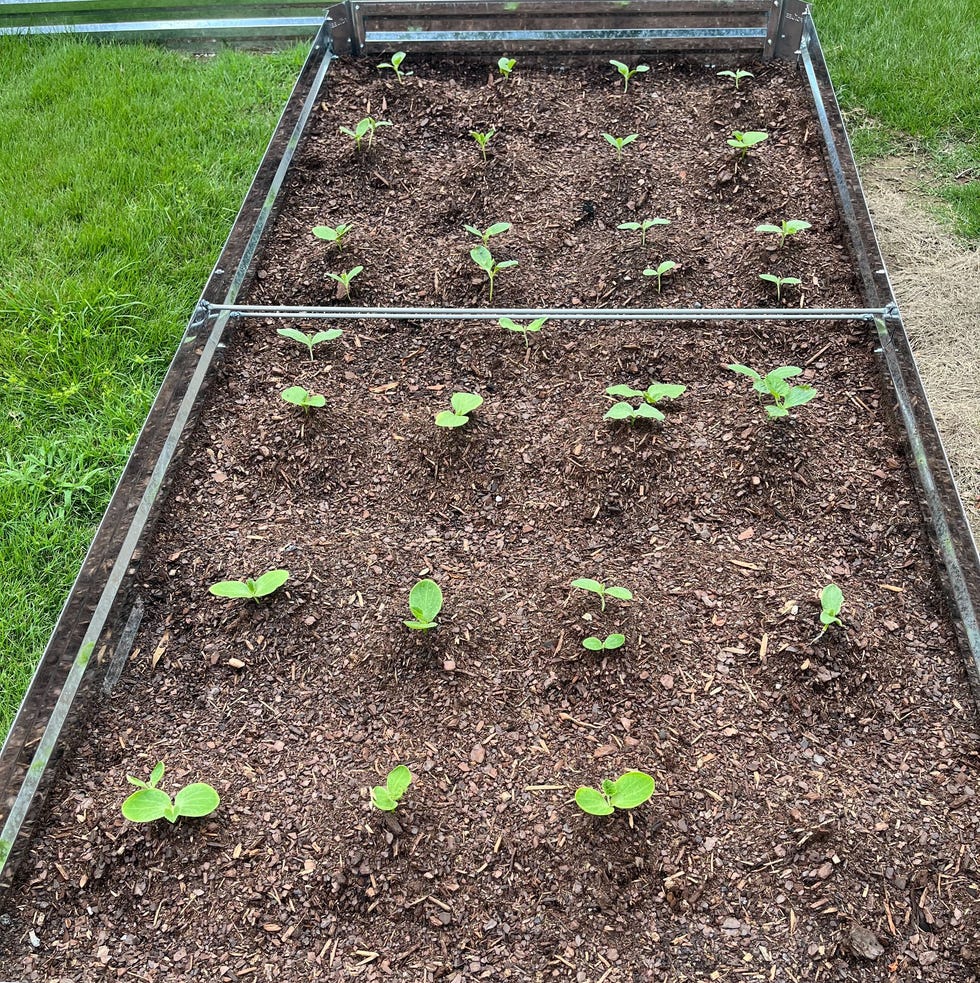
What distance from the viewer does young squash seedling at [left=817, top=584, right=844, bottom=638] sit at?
2041 mm

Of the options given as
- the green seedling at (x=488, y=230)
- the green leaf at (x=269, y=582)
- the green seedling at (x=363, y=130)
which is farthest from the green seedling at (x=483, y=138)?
the green leaf at (x=269, y=582)

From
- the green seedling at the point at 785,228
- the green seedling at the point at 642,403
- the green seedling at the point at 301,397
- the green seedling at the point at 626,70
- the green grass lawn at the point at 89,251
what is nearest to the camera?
the green seedling at the point at 642,403

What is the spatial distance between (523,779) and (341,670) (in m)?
0.49

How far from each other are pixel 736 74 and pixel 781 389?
1.95 metres

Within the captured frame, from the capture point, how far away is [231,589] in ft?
7.11

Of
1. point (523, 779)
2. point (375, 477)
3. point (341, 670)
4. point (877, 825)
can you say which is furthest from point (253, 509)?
point (877, 825)

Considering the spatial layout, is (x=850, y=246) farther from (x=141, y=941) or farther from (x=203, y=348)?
(x=141, y=941)

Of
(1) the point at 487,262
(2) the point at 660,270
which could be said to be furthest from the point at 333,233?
(2) the point at 660,270

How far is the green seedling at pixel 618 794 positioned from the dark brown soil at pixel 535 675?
0.29ft

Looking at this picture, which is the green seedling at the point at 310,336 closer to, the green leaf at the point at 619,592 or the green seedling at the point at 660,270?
the green seedling at the point at 660,270

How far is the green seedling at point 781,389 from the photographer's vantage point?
2453mm

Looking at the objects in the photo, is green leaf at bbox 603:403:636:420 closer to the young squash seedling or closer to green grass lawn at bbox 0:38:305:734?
the young squash seedling

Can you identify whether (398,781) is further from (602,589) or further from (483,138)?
(483,138)

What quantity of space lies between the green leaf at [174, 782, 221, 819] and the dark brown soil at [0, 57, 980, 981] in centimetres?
8
